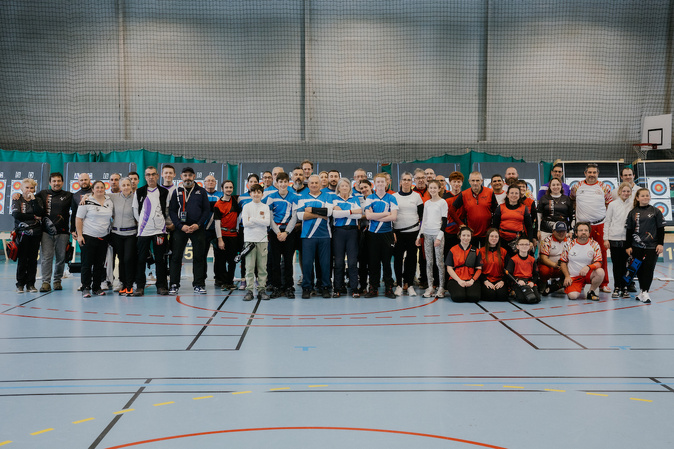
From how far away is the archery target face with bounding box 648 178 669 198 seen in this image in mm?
12398

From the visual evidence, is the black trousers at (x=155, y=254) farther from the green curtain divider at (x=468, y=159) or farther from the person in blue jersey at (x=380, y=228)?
the green curtain divider at (x=468, y=159)

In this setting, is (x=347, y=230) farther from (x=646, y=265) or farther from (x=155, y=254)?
(x=646, y=265)

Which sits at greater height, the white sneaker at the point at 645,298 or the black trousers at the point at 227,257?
the black trousers at the point at 227,257

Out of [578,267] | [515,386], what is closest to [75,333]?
[515,386]

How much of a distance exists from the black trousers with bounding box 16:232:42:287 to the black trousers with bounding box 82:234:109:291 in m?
0.77

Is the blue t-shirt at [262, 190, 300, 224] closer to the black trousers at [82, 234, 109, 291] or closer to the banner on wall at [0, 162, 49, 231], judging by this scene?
the black trousers at [82, 234, 109, 291]

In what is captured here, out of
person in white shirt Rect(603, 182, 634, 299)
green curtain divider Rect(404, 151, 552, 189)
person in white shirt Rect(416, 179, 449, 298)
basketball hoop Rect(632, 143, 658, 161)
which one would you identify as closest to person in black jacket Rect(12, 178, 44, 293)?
person in white shirt Rect(416, 179, 449, 298)

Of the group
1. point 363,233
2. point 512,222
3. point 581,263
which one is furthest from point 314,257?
point 581,263

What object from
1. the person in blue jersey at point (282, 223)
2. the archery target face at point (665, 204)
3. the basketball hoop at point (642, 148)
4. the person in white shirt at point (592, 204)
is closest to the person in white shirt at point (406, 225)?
the person in blue jersey at point (282, 223)

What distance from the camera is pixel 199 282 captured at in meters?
7.73

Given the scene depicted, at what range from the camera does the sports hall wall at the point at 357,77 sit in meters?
13.8

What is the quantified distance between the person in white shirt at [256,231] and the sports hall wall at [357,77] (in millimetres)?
6997

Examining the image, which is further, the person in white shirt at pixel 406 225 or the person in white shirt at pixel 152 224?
the person in white shirt at pixel 406 225

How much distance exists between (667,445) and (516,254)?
14.6ft
